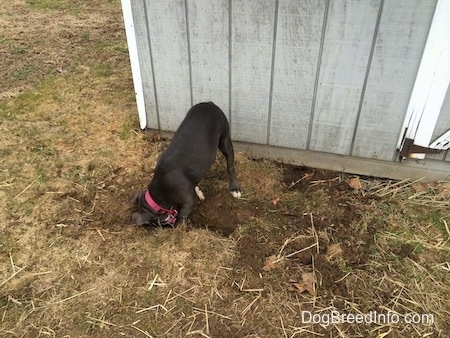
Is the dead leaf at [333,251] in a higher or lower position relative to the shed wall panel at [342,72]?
lower

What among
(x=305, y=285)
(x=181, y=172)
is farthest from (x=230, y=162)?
(x=305, y=285)

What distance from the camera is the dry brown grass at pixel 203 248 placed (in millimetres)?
2773

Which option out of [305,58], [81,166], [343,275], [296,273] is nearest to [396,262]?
[343,275]

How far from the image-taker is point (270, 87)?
3791 mm

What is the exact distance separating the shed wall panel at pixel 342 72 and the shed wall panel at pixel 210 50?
918mm

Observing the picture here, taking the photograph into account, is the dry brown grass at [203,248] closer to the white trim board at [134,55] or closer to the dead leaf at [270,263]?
the dead leaf at [270,263]

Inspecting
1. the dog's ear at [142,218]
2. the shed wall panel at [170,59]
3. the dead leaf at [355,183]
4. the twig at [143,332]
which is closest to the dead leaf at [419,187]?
the dead leaf at [355,183]

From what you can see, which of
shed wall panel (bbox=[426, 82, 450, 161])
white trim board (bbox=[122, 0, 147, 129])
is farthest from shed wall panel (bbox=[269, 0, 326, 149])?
white trim board (bbox=[122, 0, 147, 129])

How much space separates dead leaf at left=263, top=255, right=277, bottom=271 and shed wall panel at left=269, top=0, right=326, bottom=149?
4.50ft

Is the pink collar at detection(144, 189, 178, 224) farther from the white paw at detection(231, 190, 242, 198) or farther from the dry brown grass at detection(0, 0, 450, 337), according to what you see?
the white paw at detection(231, 190, 242, 198)

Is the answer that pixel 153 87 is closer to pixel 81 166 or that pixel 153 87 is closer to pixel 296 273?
pixel 81 166

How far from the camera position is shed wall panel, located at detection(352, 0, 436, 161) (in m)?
3.10

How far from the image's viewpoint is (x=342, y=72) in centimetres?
351

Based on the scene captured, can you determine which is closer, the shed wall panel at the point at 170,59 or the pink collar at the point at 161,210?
the pink collar at the point at 161,210
